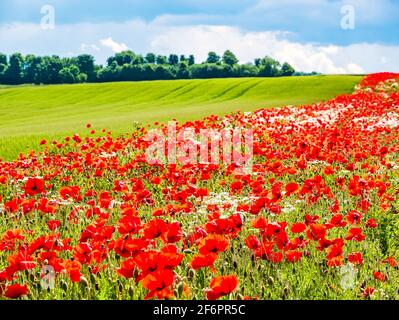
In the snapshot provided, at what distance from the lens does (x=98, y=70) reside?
447 ft

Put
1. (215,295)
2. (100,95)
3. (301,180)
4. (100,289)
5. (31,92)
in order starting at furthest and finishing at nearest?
(31,92), (100,95), (301,180), (100,289), (215,295)

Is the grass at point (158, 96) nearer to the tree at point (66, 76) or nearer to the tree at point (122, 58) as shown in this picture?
the tree at point (66, 76)

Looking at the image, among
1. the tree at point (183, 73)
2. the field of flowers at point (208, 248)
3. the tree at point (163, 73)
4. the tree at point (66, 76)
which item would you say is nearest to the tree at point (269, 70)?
the tree at point (183, 73)

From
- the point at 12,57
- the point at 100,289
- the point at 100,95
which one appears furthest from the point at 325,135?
the point at 12,57

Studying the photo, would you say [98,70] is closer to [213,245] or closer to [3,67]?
[3,67]

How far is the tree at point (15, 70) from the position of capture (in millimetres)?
132000

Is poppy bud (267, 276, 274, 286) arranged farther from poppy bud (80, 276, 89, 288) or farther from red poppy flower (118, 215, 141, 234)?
poppy bud (80, 276, 89, 288)

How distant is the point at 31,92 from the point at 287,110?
49906 mm

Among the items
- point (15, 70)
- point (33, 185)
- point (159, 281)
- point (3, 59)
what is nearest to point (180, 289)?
point (159, 281)

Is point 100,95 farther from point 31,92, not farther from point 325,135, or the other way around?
point 325,135

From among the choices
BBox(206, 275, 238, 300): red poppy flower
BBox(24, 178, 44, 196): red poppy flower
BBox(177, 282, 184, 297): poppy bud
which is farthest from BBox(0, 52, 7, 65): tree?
BBox(206, 275, 238, 300): red poppy flower

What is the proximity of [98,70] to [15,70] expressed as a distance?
22.5 m
